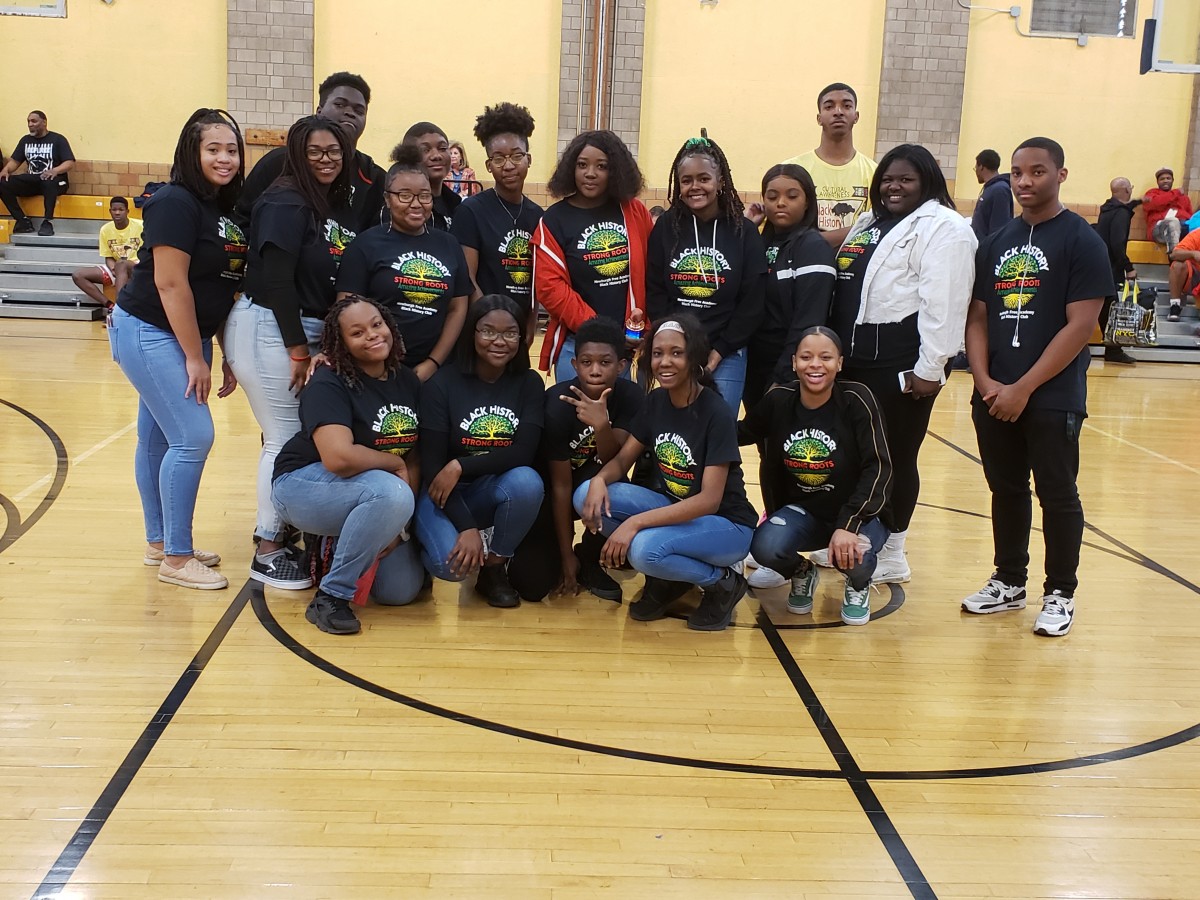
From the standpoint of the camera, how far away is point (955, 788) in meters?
2.64

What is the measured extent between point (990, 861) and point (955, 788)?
0.32m

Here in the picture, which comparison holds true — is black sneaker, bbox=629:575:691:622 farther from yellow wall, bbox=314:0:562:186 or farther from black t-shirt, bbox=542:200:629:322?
yellow wall, bbox=314:0:562:186

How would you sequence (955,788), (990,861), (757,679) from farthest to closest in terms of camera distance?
1. (757,679)
2. (955,788)
3. (990,861)

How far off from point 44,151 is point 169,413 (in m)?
9.87

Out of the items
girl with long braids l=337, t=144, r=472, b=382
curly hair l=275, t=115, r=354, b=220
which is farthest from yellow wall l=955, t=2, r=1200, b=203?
curly hair l=275, t=115, r=354, b=220

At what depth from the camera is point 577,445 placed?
3783 millimetres

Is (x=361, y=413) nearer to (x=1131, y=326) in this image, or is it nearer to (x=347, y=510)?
(x=347, y=510)

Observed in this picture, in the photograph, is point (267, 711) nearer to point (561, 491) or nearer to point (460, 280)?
point (561, 491)

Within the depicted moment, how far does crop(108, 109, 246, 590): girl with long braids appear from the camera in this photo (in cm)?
353

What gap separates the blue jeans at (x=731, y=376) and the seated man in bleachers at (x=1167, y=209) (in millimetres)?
10278

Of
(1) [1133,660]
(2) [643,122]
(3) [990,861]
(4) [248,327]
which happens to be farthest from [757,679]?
(2) [643,122]

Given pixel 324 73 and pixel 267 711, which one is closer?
pixel 267 711

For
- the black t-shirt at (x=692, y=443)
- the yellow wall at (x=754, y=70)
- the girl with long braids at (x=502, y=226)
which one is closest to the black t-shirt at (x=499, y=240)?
the girl with long braids at (x=502, y=226)

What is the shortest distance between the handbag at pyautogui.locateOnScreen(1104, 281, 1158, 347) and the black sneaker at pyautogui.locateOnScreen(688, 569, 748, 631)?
28.0 ft
